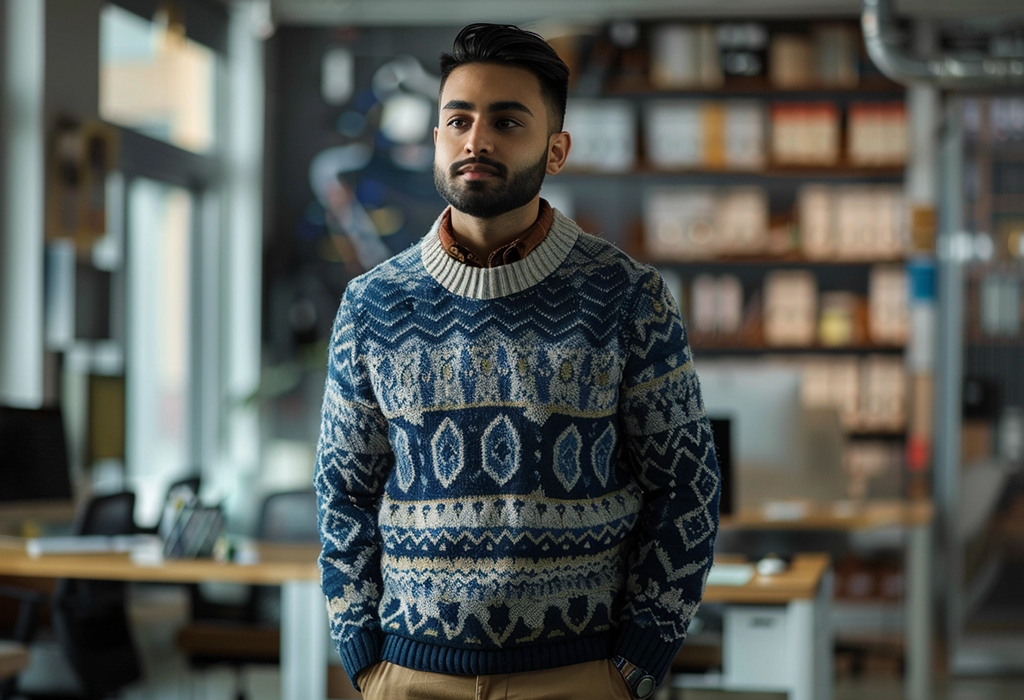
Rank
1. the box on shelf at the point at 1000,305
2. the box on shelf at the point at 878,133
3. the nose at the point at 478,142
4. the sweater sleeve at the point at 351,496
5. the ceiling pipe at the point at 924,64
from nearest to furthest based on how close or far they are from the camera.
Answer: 1. the nose at the point at 478,142
2. the sweater sleeve at the point at 351,496
3. the ceiling pipe at the point at 924,64
4. the box on shelf at the point at 1000,305
5. the box on shelf at the point at 878,133

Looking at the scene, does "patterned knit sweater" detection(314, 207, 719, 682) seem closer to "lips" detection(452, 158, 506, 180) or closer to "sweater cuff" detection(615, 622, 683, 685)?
"sweater cuff" detection(615, 622, 683, 685)

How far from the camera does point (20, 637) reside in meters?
3.49

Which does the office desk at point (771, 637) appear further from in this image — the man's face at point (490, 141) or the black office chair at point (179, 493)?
the man's face at point (490, 141)

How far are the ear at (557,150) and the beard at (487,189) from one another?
62mm

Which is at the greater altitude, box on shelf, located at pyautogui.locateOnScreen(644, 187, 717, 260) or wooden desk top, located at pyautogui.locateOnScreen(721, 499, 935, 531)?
box on shelf, located at pyautogui.locateOnScreen(644, 187, 717, 260)

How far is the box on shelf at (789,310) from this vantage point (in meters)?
6.72

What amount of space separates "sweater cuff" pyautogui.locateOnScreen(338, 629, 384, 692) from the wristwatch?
31 cm

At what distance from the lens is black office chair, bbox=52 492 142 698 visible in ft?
11.9

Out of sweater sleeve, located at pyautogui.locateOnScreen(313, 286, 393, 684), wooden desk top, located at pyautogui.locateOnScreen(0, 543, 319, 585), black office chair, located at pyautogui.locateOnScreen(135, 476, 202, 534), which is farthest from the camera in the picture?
black office chair, located at pyautogui.locateOnScreen(135, 476, 202, 534)

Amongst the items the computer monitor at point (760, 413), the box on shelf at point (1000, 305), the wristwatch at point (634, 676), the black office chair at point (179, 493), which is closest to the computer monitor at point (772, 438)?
the computer monitor at point (760, 413)

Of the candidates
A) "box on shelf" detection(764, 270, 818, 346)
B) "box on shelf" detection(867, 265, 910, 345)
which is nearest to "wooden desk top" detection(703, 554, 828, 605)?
"box on shelf" detection(764, 270, 818, 346)

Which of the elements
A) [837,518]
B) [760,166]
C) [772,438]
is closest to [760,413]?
[772,438]

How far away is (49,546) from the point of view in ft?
12.0

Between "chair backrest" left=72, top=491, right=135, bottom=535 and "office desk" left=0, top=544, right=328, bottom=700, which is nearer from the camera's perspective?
"office desk" left=0, top=544, right=328, bottom=700
